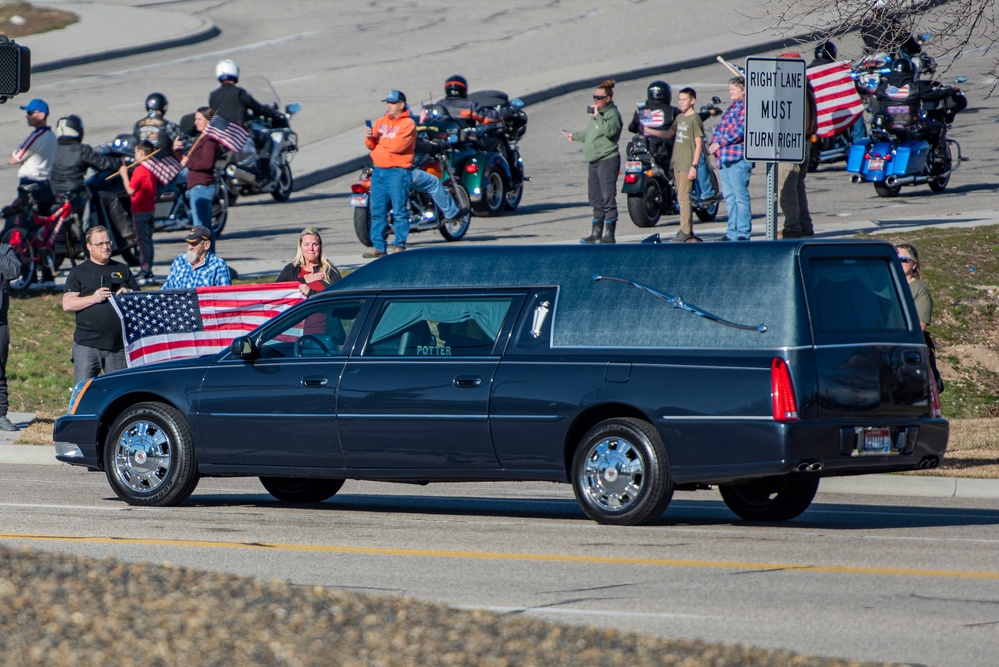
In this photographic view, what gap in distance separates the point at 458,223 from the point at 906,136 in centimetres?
731

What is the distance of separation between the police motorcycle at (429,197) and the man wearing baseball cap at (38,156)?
3.61 m

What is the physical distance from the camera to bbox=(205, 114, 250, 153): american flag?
63.9ft

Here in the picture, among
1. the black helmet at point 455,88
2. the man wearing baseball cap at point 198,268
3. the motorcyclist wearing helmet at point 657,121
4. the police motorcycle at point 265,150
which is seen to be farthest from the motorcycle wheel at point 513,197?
the man wearing baseball cap at point 198,268

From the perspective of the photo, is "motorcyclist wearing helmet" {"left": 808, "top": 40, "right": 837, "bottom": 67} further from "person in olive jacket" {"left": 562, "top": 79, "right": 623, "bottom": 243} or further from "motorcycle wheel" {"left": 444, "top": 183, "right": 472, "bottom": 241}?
"motorcycle wheel" {"left": 444, "top": 183, "right": 472, "bottom": 241}

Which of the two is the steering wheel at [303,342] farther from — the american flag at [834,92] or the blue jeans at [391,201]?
the american flag at [834,92]

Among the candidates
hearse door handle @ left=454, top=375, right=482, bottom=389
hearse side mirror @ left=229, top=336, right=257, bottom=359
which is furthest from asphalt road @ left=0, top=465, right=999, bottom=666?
hearse side mirror @ left=229, top=336, right=257, bottom=359

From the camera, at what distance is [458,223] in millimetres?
22156

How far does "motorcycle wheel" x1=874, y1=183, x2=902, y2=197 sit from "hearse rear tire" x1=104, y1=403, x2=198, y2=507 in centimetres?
1621

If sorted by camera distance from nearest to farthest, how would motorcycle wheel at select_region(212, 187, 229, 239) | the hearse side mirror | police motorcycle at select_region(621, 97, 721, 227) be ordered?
the hearse side mirror < police motorcycle at select_region(621, 97, 721, 227) < motorcycle wheel at select_region(212, 187, 229, 239)

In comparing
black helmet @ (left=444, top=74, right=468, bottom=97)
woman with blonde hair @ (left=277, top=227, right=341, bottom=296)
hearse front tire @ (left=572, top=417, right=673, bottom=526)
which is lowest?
hearse front tire @ (left=572, top=417, right=673, bottom=526)

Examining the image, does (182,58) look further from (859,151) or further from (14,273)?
(14,273)

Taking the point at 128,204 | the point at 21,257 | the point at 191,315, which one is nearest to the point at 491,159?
the point at 128,204

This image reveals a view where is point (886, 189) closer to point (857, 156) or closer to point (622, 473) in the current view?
point (857, 156)

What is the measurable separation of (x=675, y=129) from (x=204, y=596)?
50.6 ft
